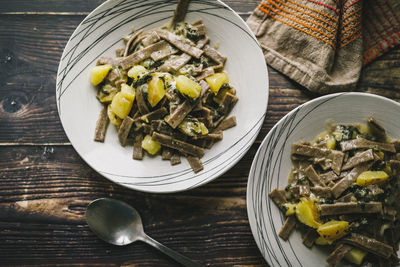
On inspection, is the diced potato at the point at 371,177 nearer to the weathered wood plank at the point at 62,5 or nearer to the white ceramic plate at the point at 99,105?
the white ceramic plate at the point at 99,105

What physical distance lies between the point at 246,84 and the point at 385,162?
125 cm

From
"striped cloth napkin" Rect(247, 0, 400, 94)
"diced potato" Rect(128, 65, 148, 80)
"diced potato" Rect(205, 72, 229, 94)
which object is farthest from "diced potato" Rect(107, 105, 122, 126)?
"striped cloth napkin" Rect(247, 0, 400, 94)

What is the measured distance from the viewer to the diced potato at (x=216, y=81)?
232 centimetres

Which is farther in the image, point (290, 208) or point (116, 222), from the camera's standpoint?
point (116, 222)

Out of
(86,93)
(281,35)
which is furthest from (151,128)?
(281,35)

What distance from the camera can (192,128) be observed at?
2.28 meters

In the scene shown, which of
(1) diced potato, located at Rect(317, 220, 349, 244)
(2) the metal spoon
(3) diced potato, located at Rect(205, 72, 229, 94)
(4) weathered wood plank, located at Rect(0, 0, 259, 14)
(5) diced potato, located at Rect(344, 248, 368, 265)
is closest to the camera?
(1) diced potato, located at Rect(317, 220, 349, 244)

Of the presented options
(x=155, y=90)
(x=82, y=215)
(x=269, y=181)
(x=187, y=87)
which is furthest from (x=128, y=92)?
(x=269, y=181)

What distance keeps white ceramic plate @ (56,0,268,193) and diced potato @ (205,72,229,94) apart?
140 millimetres

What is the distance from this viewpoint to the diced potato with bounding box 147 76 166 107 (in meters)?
2.19

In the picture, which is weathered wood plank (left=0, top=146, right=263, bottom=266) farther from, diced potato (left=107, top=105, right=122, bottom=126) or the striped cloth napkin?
the striped cloth napkin

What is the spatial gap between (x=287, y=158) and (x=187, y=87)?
0.99 m

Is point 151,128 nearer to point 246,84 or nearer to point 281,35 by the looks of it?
point 246,84

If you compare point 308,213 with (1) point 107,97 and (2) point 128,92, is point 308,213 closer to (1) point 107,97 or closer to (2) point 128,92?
(2) point 128,92
